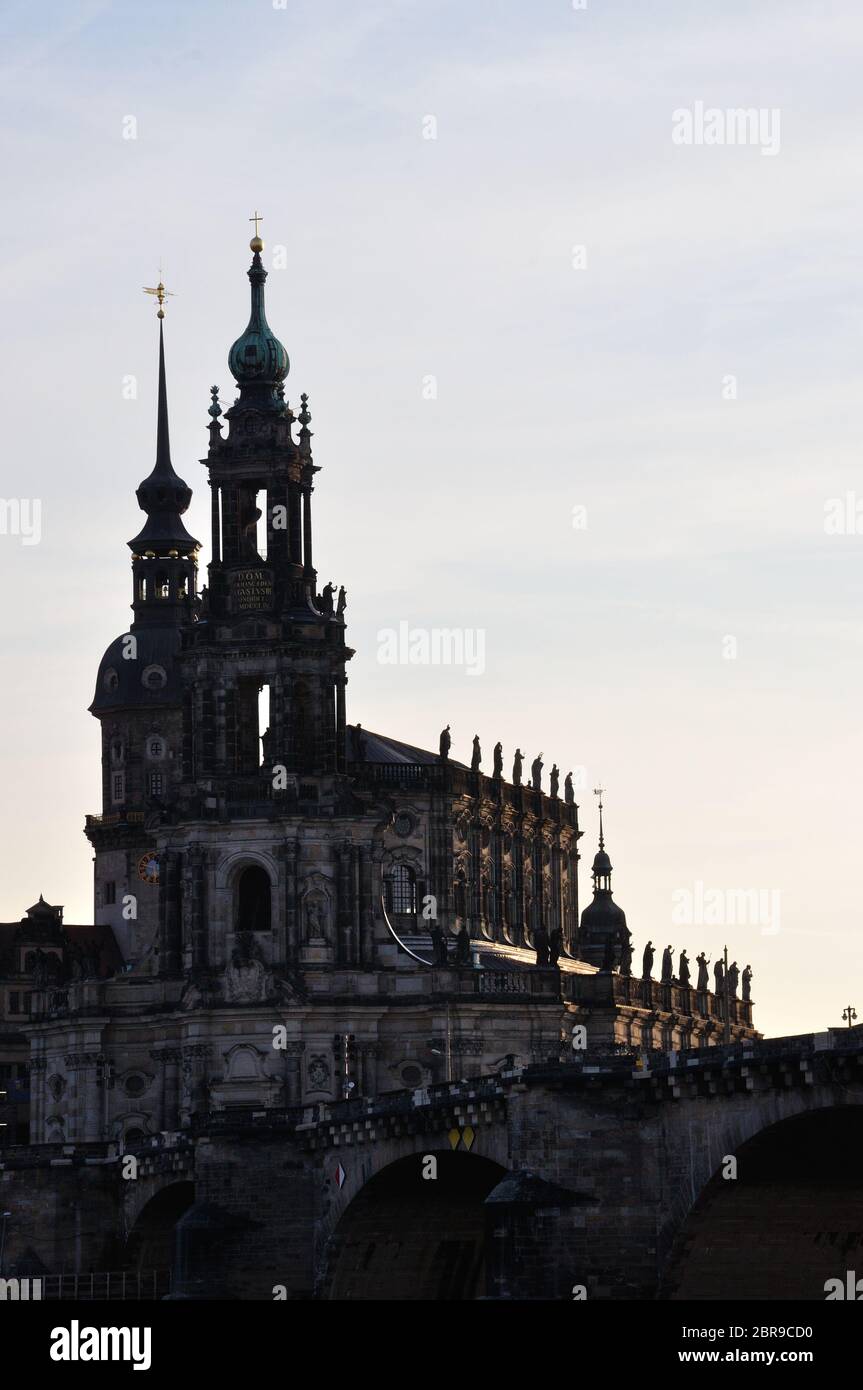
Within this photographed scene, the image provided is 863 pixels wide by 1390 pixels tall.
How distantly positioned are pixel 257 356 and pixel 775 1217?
75.1 m

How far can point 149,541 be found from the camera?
18875 cm

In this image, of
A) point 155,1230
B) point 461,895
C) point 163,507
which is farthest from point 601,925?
point 155,1230

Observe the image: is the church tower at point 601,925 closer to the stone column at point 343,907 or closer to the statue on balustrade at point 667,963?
the statue on balustrade at point 667,963

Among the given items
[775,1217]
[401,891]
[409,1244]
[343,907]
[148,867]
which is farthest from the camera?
[148,867]

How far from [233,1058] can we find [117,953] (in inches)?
1372

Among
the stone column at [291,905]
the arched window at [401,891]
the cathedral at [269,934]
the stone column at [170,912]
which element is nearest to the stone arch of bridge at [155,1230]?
the cathedral at [269,934]

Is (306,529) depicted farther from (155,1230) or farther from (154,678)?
(155,1230)

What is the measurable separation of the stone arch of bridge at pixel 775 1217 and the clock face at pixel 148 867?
85.6 meters

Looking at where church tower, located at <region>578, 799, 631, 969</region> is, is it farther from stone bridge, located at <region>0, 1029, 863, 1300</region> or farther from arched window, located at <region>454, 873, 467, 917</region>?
stone bridge, located at <region>0, 1029, 863, 1300</region>

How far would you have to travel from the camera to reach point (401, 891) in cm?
16600
